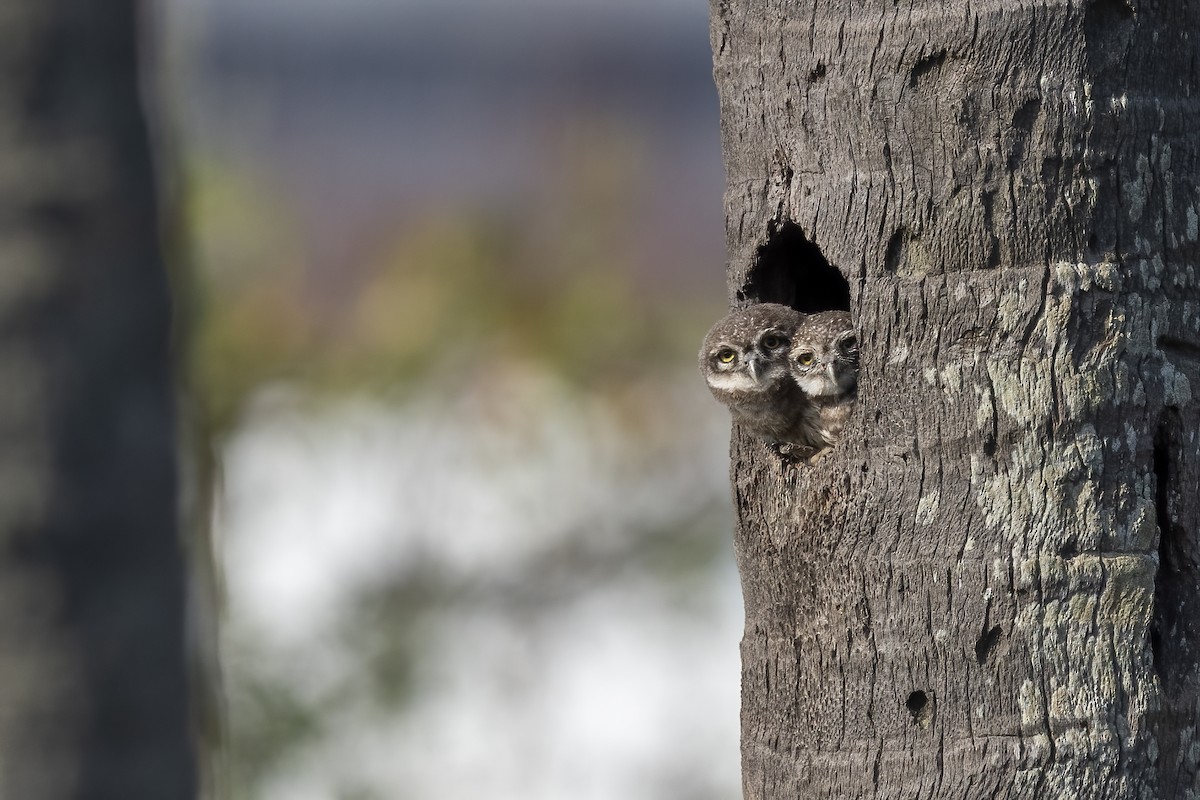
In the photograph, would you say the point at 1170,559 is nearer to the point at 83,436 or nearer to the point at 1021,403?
the point at 1021,403

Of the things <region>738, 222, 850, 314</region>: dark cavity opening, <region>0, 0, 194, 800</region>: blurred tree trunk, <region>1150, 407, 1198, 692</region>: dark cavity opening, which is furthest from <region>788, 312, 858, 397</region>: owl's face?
<region>0, 0, 194, 800</region>: blurred tree trunk

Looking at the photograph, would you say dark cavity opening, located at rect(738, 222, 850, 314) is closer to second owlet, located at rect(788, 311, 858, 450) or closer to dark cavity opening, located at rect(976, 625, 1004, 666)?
second owlet, located at rect(788, 311, 858, 450)

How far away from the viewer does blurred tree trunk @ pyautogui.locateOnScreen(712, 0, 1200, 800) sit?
169 inches

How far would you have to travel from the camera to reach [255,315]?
1104 cm

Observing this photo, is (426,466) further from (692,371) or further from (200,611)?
(200,611)

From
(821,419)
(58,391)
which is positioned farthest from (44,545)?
(821,419)

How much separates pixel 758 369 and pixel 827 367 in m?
0.44

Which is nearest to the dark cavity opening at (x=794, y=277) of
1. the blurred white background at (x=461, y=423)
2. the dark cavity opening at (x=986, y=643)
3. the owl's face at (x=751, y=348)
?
the owl's face at (x=751, y=348)

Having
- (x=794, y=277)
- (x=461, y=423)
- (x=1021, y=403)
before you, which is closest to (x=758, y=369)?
(x=794, y=277)

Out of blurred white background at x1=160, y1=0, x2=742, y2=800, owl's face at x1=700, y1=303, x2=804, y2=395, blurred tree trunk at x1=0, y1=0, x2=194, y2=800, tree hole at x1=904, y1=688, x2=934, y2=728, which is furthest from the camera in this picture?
blurred white background at x1=160, y1=0, x2=742, y2=800

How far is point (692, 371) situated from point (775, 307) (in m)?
5.35

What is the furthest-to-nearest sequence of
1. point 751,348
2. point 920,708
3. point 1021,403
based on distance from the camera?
point 751,348 < point 920,708 < point 1021,403

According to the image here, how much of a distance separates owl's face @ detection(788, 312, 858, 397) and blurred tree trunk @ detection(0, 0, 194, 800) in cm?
245

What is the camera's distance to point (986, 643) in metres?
4.34
